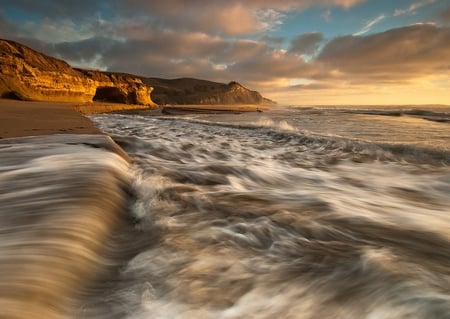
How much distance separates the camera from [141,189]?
292 cm

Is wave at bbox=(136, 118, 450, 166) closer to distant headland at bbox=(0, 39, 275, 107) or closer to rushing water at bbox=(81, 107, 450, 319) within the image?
rushing water at bbox=(81, 107, 450, 319)

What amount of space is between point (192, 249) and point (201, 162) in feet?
10.2

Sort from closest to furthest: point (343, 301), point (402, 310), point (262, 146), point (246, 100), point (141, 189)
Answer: point (402, 310), point (343, 301), point (141, 189), point (262, 146), point (246, 100)

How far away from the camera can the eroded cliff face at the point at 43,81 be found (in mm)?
22898


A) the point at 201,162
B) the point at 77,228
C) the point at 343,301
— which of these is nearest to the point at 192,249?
the point at 77,228

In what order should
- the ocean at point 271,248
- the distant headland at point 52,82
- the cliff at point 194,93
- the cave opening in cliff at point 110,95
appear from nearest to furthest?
the ocean at point 271,248
the distant headland at point 52,82
the cave opening in cliff at point 110,95
the cliff at point 194,93

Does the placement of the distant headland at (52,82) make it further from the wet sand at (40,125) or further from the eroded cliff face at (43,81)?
the wet sand at (40,125)

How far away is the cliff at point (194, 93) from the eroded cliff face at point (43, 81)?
115 ft

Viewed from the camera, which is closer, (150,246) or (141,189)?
(150,246)

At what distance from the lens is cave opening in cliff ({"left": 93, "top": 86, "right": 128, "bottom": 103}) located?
129 ft

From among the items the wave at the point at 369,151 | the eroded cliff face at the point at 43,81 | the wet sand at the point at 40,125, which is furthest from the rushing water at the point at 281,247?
the eroded cliff face at the point at 43,81

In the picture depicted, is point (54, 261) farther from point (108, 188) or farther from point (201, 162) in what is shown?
point (201, 162)

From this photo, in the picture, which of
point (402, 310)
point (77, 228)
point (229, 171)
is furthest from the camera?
point (229, 171)

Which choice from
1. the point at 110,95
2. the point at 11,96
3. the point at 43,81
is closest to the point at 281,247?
the point at 11,96
